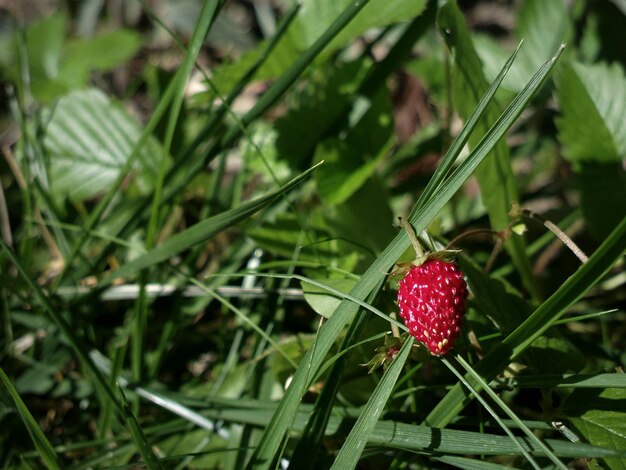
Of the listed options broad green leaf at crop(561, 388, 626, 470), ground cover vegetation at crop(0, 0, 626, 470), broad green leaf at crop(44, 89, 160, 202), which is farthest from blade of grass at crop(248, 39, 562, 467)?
broad green leaf at crop(44, 89, 160, 202)

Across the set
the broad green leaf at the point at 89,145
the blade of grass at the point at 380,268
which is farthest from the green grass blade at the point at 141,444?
the broad green leaf at the point at 89,145

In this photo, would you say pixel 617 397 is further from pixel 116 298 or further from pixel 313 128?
pixel 116 298

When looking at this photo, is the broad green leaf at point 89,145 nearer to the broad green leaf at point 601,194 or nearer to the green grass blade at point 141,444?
the green grass blade at point 141,444

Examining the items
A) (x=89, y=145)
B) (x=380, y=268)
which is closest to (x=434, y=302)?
(x=380, y=268)

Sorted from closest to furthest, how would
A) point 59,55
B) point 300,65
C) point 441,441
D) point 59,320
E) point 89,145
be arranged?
point 441,441
point 59,320
point 300,65
point 89,145
point 59,55

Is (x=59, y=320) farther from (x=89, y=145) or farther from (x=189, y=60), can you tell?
(x=89, y=145)

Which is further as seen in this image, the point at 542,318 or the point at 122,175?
the point at 122,175
